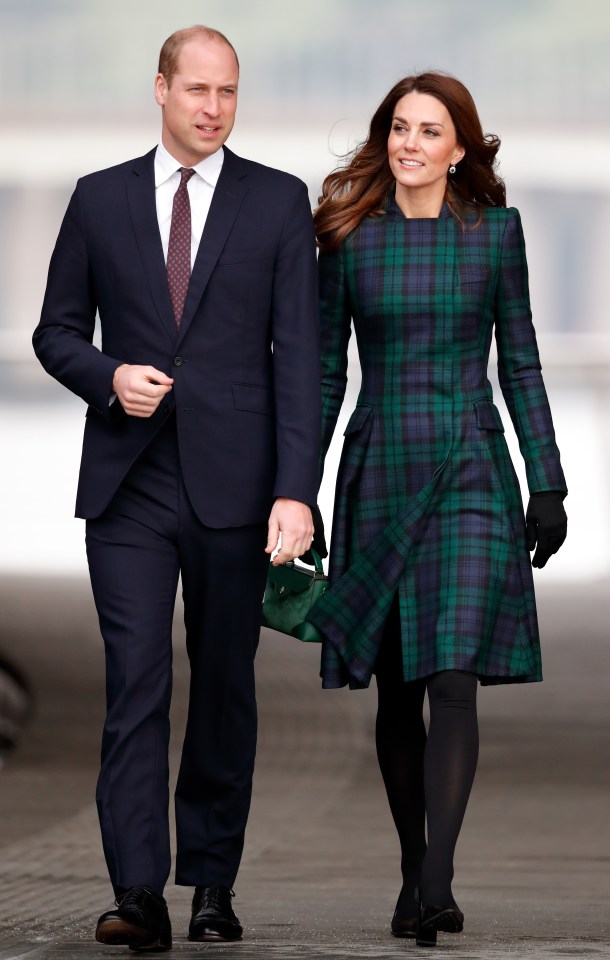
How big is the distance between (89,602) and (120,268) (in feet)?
15.1

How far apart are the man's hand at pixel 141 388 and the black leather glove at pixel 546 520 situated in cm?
77

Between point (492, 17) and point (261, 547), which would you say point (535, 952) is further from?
point (492, 17)

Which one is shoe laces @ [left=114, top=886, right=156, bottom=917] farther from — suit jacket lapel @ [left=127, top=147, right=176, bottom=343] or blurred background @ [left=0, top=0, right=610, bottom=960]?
blurred background @ [left=0, top=0, right=610, bottom=960]

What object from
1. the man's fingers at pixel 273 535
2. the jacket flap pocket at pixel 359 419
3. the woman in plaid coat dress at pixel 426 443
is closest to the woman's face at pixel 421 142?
the woman in plaid coat dress at pixel 426 443

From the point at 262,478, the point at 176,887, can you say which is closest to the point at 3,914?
the point at 176,887

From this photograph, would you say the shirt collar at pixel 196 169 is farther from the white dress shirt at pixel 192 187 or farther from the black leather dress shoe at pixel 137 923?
the black leather dress shoe at pixel 137 923

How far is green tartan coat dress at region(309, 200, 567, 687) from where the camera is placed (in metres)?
4.32

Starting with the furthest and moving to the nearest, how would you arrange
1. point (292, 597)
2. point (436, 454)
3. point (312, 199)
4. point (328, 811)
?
point (312, 199)
point (328, 811)
point (292, 597)
point (436, 454)

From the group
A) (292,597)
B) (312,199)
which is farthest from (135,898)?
(312,199)

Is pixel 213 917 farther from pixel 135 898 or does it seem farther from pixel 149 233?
pixel 149 233

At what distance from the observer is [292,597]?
4.45 m

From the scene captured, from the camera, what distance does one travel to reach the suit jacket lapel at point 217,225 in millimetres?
4129

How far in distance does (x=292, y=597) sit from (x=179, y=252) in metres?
0.69

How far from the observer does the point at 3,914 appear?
4707 millimetres
